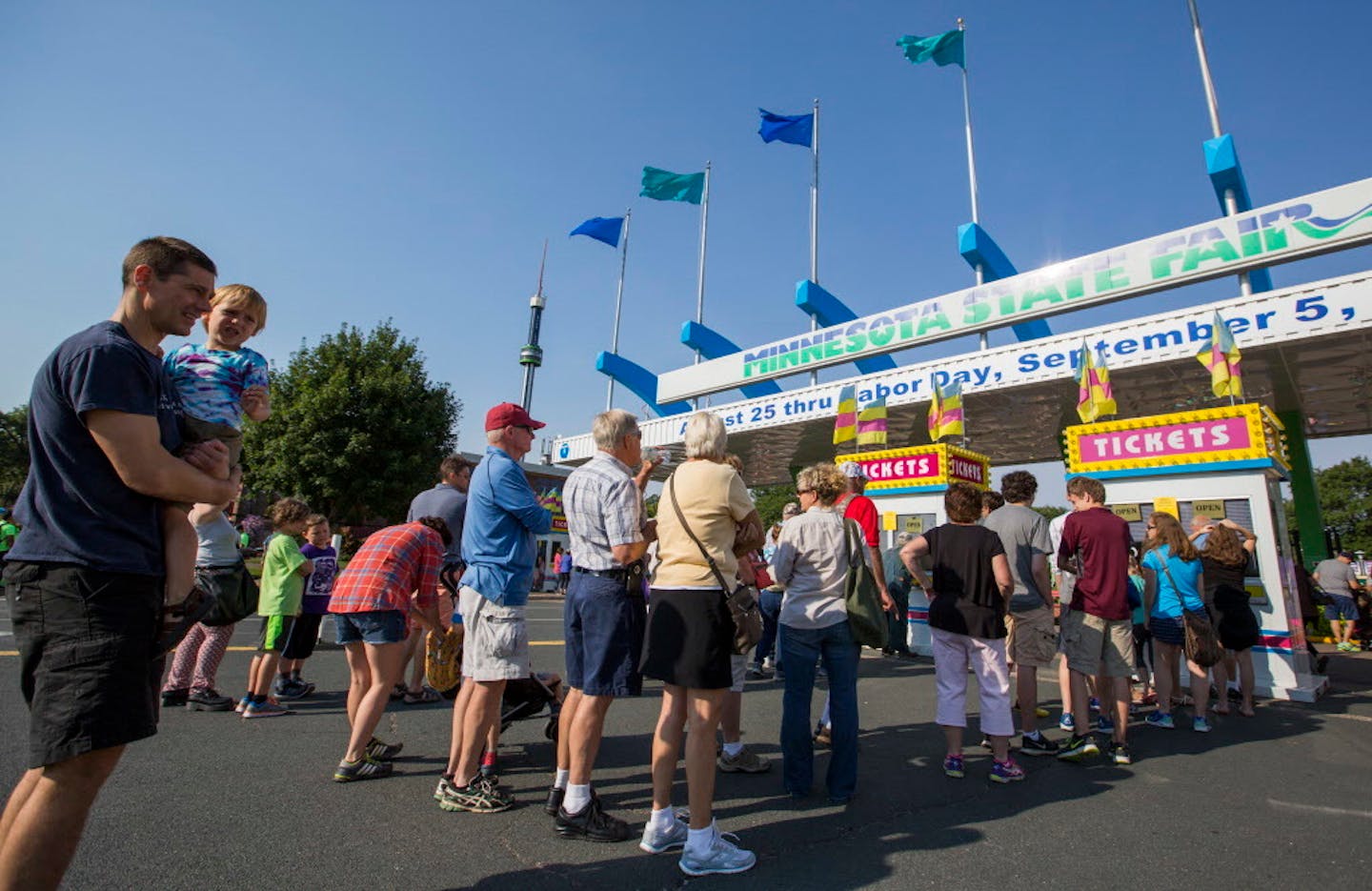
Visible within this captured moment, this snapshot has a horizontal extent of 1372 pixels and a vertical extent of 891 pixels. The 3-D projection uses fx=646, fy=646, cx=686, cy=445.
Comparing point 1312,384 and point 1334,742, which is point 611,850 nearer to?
point 1334,742

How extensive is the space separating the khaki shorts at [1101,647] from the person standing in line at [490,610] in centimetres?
393

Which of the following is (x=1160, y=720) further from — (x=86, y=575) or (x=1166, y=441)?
(x=86, y=575)

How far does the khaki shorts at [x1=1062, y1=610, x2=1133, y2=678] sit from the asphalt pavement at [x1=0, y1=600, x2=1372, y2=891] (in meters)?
0.62

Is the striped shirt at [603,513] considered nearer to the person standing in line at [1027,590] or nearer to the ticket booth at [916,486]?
the person standing in line at [1027,590]

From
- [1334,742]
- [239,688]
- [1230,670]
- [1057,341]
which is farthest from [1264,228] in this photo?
[239,688]

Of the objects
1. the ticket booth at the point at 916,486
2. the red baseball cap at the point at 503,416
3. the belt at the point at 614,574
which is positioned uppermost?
the ticket booth at the point at 916,486

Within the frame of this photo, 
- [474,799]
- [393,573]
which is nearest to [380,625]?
[393,573]

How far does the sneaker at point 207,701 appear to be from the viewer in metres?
A: 4.99

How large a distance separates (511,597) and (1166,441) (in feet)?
27.3

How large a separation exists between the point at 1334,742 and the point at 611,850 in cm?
583

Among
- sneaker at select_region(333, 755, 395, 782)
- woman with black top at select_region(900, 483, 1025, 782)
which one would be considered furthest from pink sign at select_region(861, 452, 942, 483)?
sneaker at select_region(333, 755, 395, 782)

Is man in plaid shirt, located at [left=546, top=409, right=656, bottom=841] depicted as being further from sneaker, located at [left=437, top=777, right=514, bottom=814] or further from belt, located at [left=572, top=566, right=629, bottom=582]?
sneaker, located at [left=437, top=777, right=514, bottom=814]

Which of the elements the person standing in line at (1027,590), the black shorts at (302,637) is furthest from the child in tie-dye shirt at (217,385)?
the person standing in line at (1027,590)

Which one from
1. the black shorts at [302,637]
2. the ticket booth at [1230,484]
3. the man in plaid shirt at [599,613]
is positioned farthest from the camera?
the ticket booth at [1230,484]
